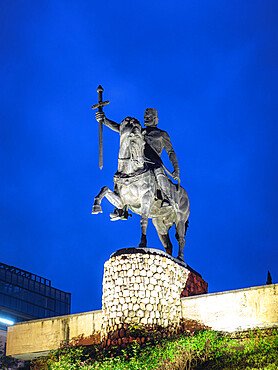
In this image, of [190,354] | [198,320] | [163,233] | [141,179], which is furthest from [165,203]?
[190,354]

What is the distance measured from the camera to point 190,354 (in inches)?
558

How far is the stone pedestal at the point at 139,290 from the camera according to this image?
598 inches

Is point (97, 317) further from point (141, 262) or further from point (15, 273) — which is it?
point (15, 273)

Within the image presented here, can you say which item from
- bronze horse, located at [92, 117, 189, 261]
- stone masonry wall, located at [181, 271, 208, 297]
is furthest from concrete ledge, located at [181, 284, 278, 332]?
bronze horse, located at [92, 117, 189, 261]

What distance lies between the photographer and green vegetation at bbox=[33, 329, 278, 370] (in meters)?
13.7

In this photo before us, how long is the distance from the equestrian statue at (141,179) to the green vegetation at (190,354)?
286cm

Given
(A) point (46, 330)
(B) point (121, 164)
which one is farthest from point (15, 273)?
(B) point (121, 164)

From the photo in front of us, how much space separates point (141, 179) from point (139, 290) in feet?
9.55

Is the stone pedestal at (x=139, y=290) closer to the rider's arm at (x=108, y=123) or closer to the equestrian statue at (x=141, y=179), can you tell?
the equestrian statue at (x=141, y=179)

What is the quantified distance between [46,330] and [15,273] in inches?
954

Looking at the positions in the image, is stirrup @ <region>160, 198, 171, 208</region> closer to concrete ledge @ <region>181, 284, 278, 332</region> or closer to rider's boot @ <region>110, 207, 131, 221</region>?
rider's boot @ <region>110, 207, 131, 221</region>

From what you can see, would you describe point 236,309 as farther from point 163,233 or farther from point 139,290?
point 163,233

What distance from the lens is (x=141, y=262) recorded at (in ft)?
51.1

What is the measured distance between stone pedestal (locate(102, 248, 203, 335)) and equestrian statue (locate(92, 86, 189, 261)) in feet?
2.21
